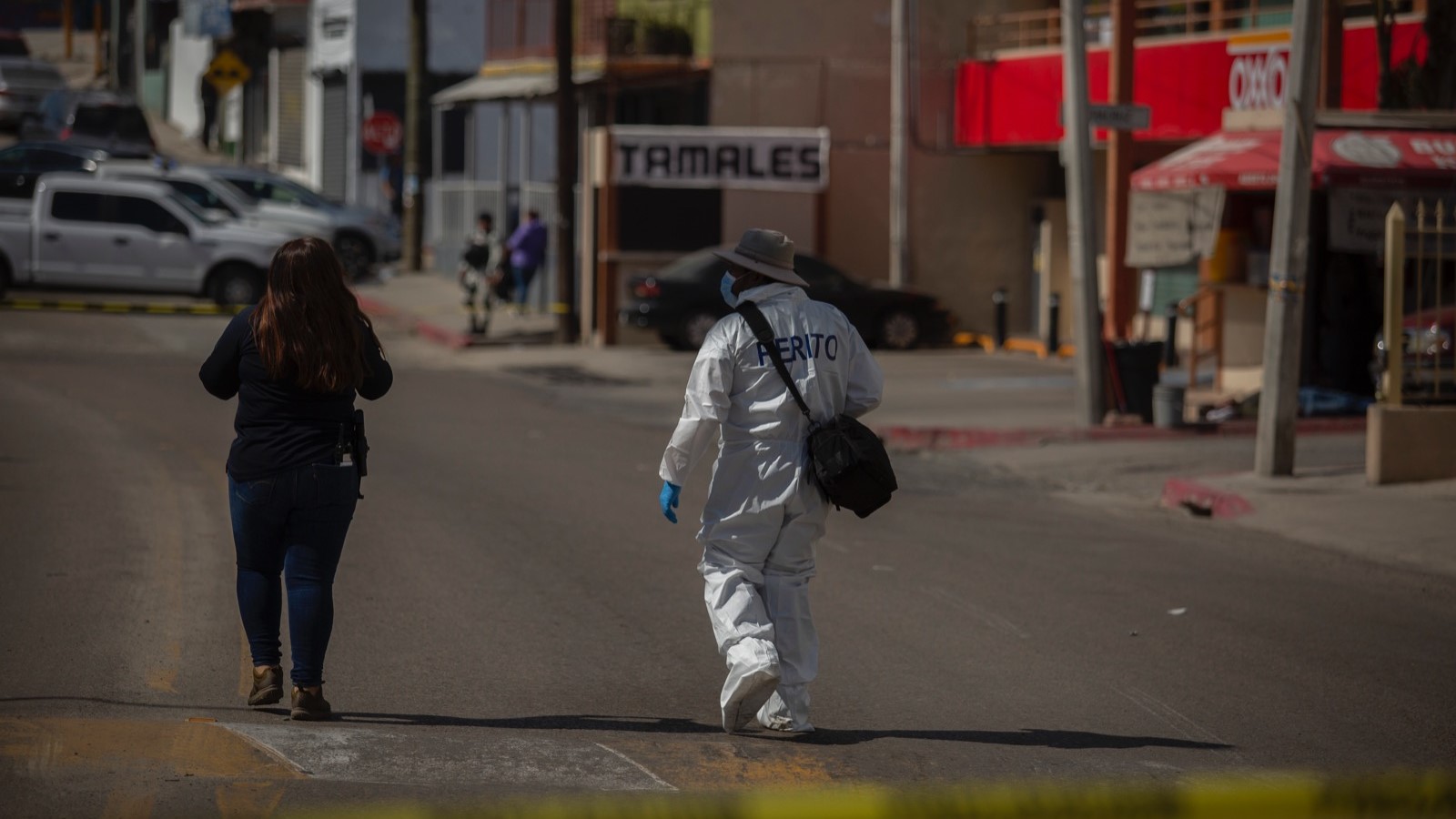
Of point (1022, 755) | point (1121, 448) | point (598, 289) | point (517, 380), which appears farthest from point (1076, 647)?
point (598, 289)

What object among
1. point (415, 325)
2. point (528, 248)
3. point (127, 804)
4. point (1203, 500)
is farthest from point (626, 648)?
point (528, 248)

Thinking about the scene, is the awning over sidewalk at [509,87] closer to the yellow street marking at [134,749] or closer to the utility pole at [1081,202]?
the utility pole at [1081,202]

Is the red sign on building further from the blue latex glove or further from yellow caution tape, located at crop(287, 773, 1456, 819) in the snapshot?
yellow caution tape, located at crop(287, 773, 1456, 819)

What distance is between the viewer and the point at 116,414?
1677 cm

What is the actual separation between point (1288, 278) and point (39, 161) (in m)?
26.4

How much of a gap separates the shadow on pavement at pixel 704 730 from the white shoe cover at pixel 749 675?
194 mm

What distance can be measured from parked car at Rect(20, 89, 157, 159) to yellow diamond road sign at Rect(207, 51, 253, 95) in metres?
3.76

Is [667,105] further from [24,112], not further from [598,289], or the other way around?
[24,112]

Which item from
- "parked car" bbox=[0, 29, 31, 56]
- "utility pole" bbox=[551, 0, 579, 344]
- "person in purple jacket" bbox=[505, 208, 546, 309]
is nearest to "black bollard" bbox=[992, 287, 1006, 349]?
"utility pole" bbox=[551, 0, 579, 344]

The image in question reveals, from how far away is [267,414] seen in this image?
643 cm

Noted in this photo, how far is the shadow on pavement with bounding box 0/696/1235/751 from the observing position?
651 centimetres

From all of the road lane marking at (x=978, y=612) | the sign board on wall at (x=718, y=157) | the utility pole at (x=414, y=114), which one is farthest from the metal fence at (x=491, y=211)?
the road lane marking at (x=978, y=612)

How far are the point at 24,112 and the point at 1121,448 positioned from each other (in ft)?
125

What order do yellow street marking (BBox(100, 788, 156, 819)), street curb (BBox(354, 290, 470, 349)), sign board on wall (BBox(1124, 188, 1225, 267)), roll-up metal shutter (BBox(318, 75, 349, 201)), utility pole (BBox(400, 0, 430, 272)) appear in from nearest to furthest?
1. yellow street marking (BBox(100, 788, 156, 819))
2. sign board on wall (BBox(1124, 188, 1225, 267))
3. street curb (BBox(354, 290, 470, 349))
4. utility pole (BBox(400, 0, 430, 272))
5. roll-up metal shutter (BBox(318, 75, 349, 201))
